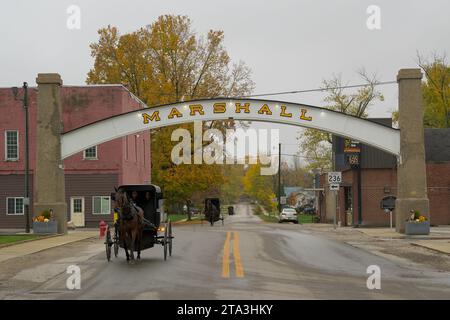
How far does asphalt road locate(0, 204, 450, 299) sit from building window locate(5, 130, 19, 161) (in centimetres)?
2865

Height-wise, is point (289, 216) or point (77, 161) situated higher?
point (77, 161)

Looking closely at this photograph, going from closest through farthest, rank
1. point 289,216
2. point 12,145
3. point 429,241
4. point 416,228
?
point 429,241, point 416,228, point 12,145, point 289,216

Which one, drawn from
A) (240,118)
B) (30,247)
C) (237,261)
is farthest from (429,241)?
(30,247)

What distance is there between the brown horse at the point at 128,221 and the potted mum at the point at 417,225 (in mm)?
18814

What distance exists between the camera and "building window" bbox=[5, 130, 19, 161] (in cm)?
5200

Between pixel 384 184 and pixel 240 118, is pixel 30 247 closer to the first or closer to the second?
pixel 240 118

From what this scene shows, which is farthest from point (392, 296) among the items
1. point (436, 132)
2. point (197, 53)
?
point (197, 53)

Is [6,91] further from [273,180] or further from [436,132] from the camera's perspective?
[273,180]

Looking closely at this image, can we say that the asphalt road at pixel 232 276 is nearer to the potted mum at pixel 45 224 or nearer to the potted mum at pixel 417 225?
the potted mum at pixel 417 225

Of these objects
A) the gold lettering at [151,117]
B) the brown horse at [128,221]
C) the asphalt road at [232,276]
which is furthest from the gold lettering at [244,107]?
the brown horse at [128,221]

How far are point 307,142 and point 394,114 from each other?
11.7 meters

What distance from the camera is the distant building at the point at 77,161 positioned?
5200 centimetres

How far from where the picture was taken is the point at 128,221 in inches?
725

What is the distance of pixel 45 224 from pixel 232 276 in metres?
22.4
